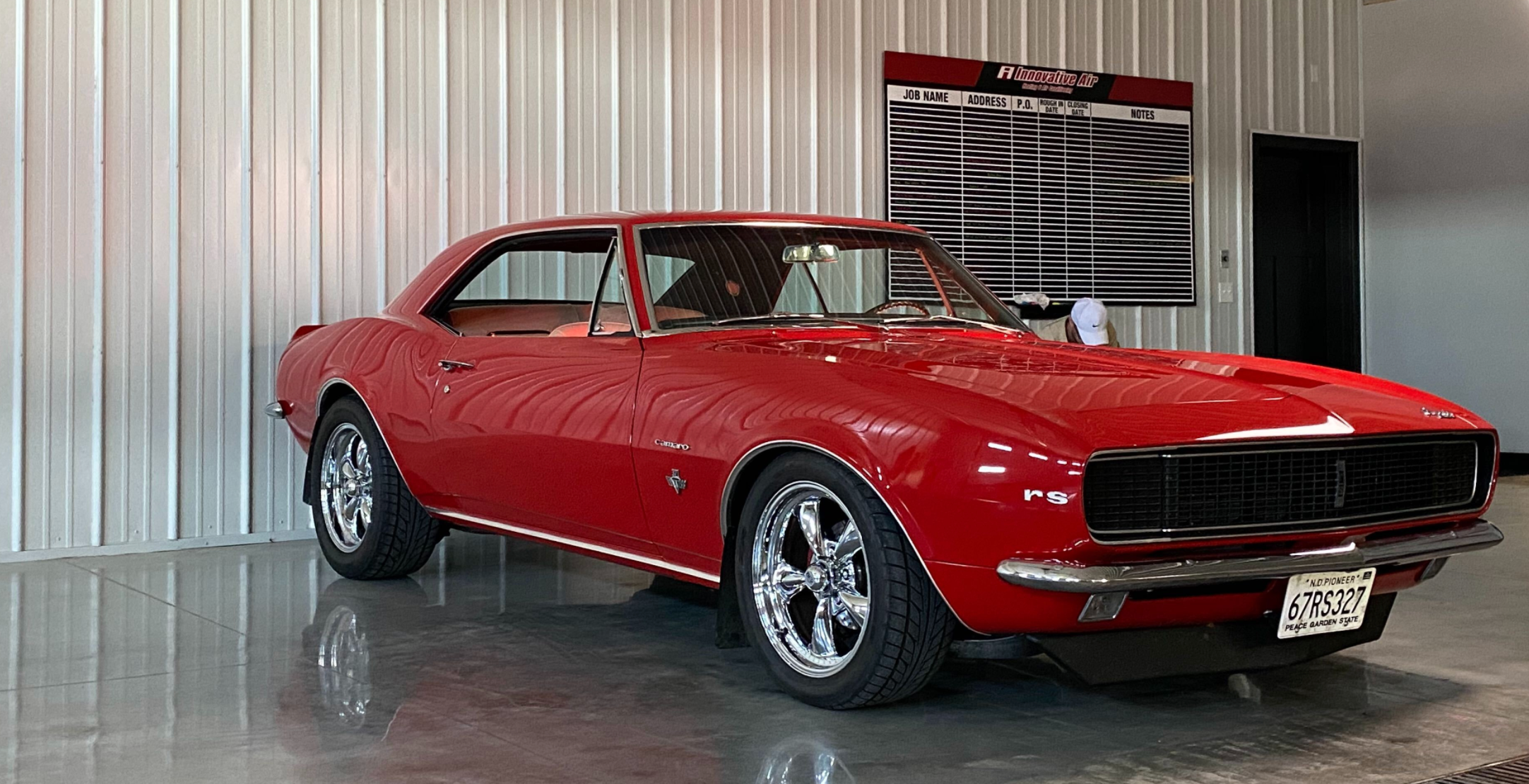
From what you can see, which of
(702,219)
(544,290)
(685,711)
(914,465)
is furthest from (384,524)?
(914,465)

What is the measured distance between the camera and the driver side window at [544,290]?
4.55 m

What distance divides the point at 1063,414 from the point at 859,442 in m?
0.46

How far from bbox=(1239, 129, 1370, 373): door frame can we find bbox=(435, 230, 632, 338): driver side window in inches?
237

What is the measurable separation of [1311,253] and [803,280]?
25.9ft

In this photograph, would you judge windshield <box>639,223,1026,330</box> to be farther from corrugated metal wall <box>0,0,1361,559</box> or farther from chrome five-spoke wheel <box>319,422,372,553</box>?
corrugated metal wall <box>0,0,1361,559</box>

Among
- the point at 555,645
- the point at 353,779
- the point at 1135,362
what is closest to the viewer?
the point at 353,779

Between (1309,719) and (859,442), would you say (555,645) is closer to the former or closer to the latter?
(859,442)

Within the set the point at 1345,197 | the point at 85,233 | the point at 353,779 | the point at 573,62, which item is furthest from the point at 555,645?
the point at 1345,197

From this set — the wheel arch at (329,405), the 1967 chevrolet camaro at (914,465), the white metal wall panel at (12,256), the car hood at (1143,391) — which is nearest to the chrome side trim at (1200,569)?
the 1967 chevrolet camaro at (914,465)

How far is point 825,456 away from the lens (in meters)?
3.45

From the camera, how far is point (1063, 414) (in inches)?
123

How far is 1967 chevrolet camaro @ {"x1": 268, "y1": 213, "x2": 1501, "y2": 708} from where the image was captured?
3121 mm

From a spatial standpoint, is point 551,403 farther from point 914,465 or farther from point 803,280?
point 914,465

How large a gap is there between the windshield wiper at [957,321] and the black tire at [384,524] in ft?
6.44
